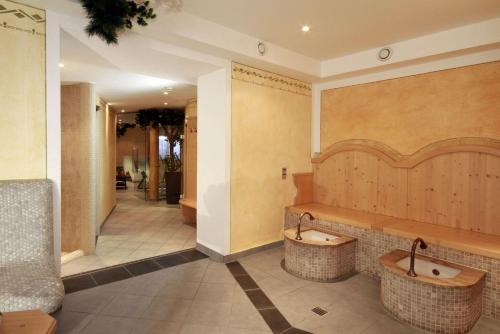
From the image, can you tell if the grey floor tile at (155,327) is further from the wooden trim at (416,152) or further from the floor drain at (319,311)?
the wooden trim at (416,152)

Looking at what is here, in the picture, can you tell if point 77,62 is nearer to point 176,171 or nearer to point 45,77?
point 45,77

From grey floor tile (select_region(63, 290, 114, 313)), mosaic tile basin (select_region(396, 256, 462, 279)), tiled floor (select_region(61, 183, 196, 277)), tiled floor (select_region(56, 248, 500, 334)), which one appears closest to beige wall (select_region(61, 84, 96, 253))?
tiled floor (select_region(61, 183, 196, 277))

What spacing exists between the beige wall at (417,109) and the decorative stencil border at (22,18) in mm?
3951

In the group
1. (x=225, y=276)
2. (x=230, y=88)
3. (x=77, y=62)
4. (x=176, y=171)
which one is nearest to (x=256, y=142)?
(x=230, y=88)

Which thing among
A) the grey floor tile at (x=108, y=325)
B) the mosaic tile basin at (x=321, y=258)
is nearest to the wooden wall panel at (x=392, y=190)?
the mosaic tile basin at (x=321, y=258)

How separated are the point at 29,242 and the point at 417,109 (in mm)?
4506

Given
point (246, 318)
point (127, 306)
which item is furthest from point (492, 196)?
point (127, 306)

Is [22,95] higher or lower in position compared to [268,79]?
lower

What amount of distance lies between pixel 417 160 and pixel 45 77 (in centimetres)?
421

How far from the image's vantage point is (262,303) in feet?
9.90

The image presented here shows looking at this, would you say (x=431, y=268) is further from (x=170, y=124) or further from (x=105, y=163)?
(x=170, y=124)

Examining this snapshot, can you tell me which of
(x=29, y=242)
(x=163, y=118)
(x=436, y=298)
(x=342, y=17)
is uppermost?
(x=342, y=17)

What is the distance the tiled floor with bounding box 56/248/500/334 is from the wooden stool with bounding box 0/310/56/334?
883 mm

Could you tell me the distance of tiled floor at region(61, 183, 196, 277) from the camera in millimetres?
4159
